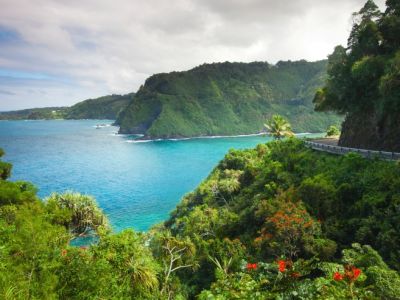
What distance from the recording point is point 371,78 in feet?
112

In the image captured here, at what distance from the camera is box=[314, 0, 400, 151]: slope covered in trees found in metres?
31.7

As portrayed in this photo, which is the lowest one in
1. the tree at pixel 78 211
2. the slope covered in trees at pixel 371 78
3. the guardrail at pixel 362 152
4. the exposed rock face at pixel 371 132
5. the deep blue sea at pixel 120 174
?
the deep blue sea at pixel 120 174

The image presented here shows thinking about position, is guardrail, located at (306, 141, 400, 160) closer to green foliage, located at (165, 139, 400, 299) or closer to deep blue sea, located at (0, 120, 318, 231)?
green foliage, located at (165, 139, 400, 299)

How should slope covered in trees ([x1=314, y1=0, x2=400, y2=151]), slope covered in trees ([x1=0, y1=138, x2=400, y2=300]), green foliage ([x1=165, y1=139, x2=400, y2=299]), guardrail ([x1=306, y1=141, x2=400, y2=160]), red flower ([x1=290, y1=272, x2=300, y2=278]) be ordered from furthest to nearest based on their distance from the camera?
slope covered in trees ([x1=314, y1=0, x2=400, y2=151])
guardrail ([x1=306, y1=141, x2=400, y2=160])
green foliage ([x1=165, y1=139, x2=400, y2=299])
slope covered in trees ([x1=0, y1=138, x2=400, y2=300])
red flower ([x1=290, y1=272, x2=300, y2=278])

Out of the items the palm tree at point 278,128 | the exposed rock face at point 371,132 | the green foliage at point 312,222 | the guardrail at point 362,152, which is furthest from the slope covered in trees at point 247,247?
the palm tree at point 278,128

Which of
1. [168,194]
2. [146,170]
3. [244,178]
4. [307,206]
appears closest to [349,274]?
[307,206]

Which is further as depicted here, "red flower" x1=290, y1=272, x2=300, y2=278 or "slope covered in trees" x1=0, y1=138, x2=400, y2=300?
"slope covered in trees" x1=0, y1=138, x2=400, y2=300

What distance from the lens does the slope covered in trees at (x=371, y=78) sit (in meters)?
31.7

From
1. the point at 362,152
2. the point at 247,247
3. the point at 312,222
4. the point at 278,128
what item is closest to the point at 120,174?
the point at 278,128

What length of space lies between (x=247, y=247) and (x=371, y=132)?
20275 millimetres

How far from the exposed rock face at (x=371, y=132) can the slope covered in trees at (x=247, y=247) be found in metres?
4.76

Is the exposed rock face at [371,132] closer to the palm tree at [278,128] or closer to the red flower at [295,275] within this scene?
the palm tree at [278,128]

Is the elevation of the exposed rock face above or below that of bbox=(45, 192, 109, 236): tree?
above

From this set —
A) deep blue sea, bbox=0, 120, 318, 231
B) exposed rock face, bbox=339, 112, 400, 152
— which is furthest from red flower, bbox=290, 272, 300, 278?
deep blue sea, bbox=0, 120, 318, 231
